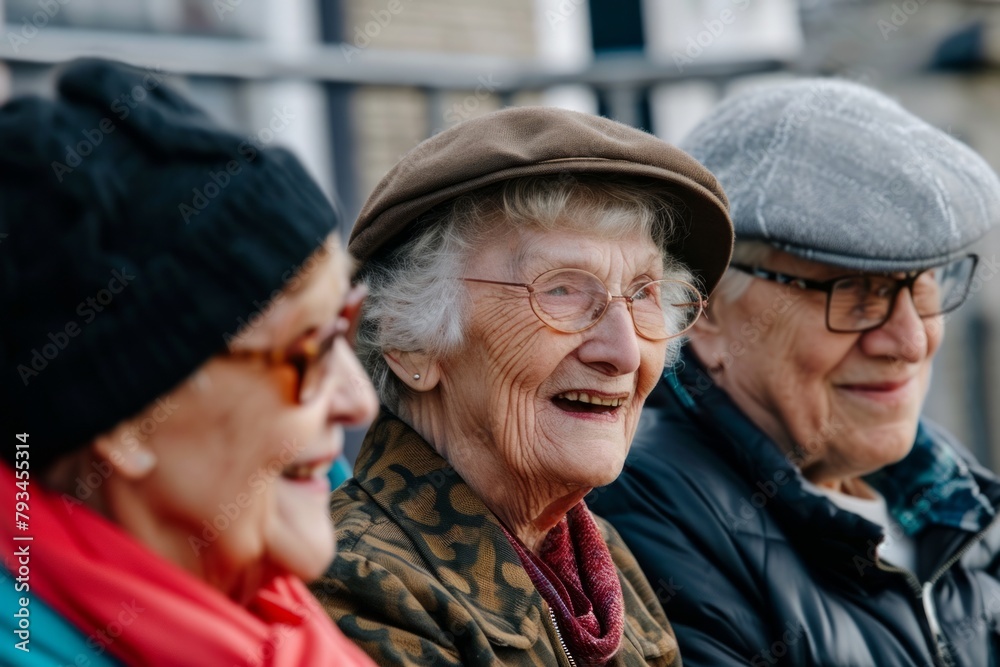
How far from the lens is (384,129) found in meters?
5.80

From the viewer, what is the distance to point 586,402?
2256mm

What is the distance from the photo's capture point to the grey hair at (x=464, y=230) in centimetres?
220

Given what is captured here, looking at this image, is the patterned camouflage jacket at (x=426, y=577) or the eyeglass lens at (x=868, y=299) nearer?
the patterned camouflage jacket at (x=426, y=577)

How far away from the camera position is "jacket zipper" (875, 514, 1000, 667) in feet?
9.16

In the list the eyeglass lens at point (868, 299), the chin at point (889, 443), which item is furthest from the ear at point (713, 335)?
the chin at point (889, 443)

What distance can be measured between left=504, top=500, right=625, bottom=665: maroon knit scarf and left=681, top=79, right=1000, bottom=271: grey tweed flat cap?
0.90m

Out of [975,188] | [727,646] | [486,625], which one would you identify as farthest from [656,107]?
[486,625]

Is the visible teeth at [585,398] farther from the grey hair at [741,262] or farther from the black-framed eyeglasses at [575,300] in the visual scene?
the grey hair at [741,262]

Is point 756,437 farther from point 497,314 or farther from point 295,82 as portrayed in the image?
point 295,82

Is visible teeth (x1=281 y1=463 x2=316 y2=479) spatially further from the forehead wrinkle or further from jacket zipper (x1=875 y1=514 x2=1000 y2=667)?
jacket zipper (x1=875 y1=514 x2=1000 y2=667)

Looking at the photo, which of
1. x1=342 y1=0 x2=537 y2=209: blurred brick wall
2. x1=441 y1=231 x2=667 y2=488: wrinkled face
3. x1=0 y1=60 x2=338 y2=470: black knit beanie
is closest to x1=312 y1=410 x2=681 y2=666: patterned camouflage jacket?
x1=441 y1=231 x2=667 y2=488: wrinkled face

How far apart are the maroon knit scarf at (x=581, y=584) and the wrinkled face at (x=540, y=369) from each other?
0.17m

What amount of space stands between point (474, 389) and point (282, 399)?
0.88 metres

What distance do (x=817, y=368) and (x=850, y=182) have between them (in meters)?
0.45
